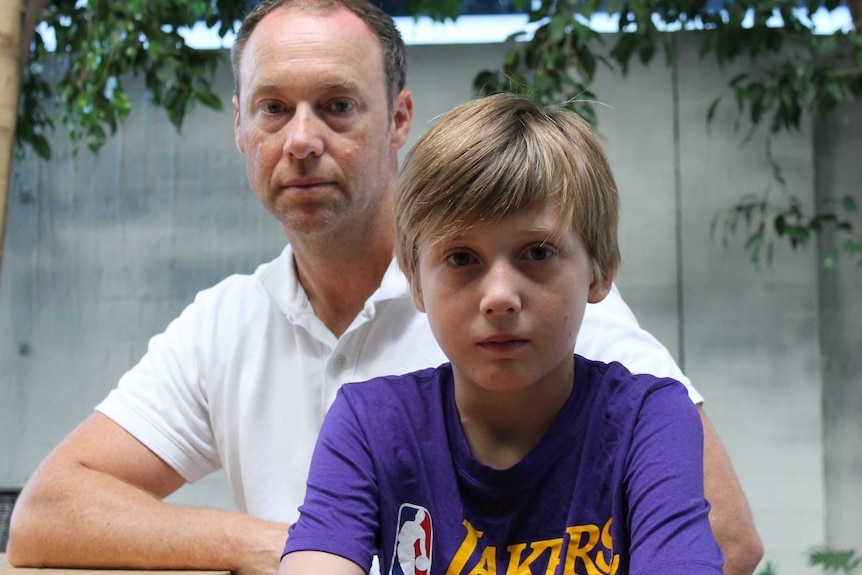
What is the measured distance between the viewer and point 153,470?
1577 mm

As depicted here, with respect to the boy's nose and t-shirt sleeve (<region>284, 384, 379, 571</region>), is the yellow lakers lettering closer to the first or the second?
t-shirt sleeve (<region>284, 384, 379, 571</region>)

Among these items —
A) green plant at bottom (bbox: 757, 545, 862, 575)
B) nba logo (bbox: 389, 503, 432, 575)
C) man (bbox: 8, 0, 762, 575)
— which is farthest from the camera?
green plant at bottom (bbox: 757, 545, 862, 575)

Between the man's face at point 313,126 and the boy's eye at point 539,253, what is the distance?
2.17 feet

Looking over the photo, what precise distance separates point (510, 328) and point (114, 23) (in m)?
2.28

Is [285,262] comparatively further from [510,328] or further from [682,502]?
[682,502]

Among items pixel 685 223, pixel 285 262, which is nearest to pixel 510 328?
pixel 285 262

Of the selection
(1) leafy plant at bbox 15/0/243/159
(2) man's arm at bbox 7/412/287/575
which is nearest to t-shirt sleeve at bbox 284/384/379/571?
(2) man's arm at bbox 7/412/287/575

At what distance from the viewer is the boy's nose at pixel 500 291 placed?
88cm

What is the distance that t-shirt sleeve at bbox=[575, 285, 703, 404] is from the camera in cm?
130

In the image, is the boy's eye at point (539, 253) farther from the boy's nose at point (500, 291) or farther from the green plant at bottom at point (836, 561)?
the green plant at bottom at point (836, 561)

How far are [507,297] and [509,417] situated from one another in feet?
0.57

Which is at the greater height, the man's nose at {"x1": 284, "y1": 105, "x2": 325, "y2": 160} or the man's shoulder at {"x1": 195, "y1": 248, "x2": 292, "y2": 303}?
the man's nose at {"x1": 284, "y1": 105, "x2": 325, "y2": 160}

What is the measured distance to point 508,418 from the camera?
3.31ft

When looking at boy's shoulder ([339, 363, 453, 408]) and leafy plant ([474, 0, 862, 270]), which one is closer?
boy's shoulder ([339, 363, 453, 408])
